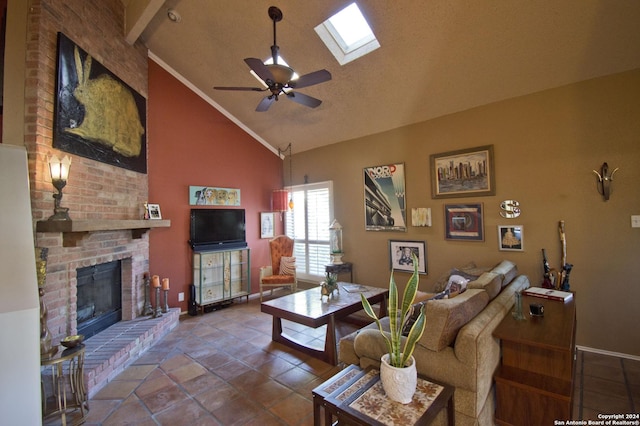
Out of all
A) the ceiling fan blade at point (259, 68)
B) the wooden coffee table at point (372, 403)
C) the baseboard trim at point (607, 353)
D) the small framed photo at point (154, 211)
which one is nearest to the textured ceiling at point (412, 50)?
the ceiling fan blade at point (259, 68)

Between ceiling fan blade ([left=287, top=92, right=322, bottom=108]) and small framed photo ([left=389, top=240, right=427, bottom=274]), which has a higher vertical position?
ceiling fan blade ([left=287, top=92, right=322, bottom=108])

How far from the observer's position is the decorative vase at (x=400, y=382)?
1502 millimetres

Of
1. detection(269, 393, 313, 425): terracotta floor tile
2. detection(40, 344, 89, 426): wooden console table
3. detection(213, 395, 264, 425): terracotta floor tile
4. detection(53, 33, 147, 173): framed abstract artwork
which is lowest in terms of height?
detection(269, 393, 313, 425): terracotta floor tile

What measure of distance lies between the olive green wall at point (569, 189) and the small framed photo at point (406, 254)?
0.09 meters

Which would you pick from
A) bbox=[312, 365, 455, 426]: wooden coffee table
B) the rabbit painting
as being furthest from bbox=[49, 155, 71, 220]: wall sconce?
bbox=[312, 365, 455, 426]: wooden coffee table

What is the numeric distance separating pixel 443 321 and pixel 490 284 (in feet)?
2.81

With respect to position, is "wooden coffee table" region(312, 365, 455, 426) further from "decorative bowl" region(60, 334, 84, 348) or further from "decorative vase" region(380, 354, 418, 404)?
"decorative bowl" region(60, 334, 84, 348)

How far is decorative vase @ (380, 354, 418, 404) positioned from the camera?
4.93 ft

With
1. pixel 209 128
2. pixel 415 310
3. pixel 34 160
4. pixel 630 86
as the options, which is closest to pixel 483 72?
pixel 630 86

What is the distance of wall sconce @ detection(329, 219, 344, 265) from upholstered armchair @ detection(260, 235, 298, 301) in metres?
0.81

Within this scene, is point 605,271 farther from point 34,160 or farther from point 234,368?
point 34,160

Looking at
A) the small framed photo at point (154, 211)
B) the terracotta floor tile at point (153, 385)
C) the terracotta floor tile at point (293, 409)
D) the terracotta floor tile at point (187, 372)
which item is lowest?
the terracotta floor tile at point (293, 409)

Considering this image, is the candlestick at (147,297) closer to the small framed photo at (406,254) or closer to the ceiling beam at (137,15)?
the ceiling beam at (137,15)

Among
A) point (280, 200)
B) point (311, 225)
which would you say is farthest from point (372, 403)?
point (280, 200)
